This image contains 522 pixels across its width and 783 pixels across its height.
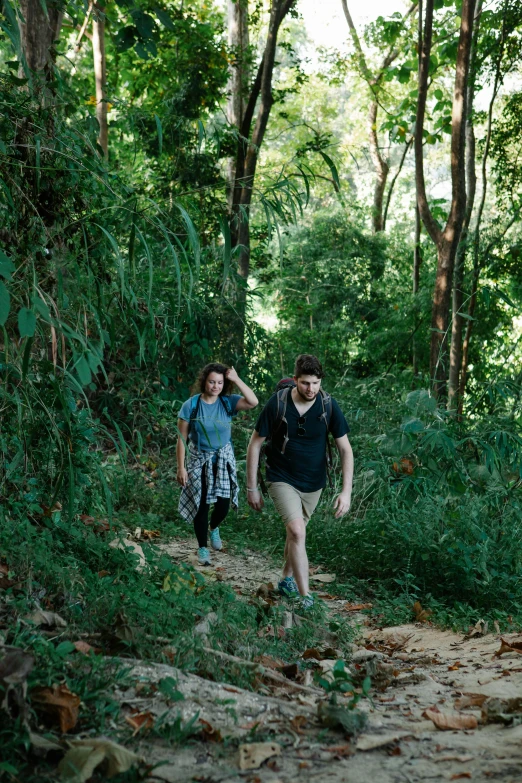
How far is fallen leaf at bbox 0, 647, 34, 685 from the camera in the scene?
2.93 meters

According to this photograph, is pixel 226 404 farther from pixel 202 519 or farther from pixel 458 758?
pixel 458 758

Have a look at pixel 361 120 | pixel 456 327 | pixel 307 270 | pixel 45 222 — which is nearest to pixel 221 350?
pixel 456 327

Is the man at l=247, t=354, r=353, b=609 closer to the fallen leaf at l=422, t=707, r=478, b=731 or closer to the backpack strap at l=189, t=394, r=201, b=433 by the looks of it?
the backpack strap at l=189, t=394, r=201, b=433

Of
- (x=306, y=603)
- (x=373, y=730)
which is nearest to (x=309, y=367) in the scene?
(x=306, y=603)

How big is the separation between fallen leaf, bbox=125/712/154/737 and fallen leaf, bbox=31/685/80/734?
212mm

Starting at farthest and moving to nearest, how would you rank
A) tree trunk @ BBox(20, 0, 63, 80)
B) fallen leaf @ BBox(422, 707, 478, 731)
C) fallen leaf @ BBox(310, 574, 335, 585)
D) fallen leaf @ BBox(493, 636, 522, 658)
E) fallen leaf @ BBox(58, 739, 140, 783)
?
tree trunk @ BBox(20, 0, 63, 80), fallen leaf @ BBox(310, 574, 335, 585), fallen leaf @ BBox(493, 636, 522, 658), fallen leaf @ BBox(422, 707, 478, 731), fallen leaf @ BBox(58, 739, 140, 783)

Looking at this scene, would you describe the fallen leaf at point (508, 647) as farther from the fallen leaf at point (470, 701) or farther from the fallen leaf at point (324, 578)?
the fallen leaf at point (324, 578)

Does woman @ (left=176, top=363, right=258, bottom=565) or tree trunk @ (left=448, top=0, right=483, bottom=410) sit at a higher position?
tree trunk @ (left=448, top=0, right=483, bottom=410)

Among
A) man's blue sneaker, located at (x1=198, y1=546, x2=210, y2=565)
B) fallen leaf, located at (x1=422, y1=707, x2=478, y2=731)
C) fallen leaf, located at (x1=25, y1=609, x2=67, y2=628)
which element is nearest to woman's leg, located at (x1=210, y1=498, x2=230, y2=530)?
man's blue sneaker, located at (x1=198, y1=546, x2=210, y2=565)

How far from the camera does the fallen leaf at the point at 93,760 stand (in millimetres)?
2639

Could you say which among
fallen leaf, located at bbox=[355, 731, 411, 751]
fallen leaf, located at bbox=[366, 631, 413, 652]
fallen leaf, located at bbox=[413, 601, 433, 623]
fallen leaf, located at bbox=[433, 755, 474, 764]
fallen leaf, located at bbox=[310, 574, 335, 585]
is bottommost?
fallen leaf, located at bbox=[366, 631, 413, 652]

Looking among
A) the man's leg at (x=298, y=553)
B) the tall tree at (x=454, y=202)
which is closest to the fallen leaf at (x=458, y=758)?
the man's leg at (x=298, y=553)

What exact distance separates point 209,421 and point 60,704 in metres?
4.51

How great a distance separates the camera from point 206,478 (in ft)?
24.6
